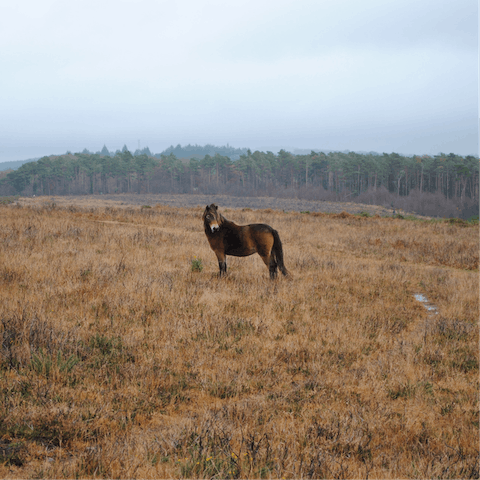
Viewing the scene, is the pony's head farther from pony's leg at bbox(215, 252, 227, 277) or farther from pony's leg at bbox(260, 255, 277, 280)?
pony's leg at bbox(260, 255, 277, 280)

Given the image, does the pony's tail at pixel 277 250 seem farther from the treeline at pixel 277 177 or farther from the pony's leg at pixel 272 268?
the treeline at pixel 277 177

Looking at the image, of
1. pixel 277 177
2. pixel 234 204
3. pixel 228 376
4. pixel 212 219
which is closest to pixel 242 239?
pixel 212 219

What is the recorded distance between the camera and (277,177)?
104 metres

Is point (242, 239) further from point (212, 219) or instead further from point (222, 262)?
point (212, 219)

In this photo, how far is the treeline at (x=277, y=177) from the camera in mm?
79438

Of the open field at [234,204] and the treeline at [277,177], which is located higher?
the treeline at [277,177]

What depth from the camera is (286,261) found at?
13.1m

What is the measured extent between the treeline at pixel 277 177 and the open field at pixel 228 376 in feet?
233

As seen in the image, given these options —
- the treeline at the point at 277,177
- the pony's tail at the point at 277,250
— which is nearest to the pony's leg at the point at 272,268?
the pony's tail at the point at 277,250

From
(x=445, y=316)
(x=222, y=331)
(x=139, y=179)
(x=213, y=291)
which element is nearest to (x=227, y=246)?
(x=213, y=291)

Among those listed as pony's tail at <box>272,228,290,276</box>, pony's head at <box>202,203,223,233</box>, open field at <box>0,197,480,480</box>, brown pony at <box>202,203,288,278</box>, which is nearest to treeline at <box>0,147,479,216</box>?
pony's tail at <box>272,228,290,276</box>

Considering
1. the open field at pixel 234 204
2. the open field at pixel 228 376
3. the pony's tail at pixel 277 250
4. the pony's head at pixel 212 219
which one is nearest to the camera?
the open field at pixel 228 376

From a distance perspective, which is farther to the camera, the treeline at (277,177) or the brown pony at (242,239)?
the treeline at (277,177)

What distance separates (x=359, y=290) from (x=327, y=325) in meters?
3.37
